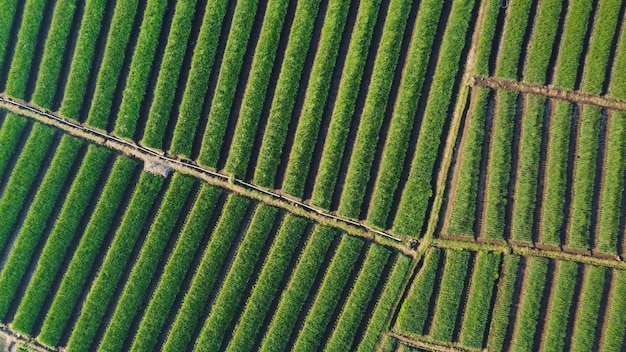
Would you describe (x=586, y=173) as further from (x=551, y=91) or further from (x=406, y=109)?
(x=406, y=109)

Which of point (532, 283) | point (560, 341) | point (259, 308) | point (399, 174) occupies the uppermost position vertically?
point (399, 174)

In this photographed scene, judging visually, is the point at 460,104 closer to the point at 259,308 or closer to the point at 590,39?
the point at 590,39

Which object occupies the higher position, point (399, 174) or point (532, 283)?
point (399, 174)

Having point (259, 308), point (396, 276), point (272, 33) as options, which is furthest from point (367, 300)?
point (272, 33)

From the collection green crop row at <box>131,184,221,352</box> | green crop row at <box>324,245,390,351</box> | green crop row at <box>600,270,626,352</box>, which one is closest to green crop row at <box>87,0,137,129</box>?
green crop row at <box>131,184,221,352</box>

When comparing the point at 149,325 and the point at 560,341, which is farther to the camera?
the point at 149,325

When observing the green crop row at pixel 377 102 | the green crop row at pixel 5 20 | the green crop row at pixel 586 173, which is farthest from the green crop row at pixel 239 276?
the green crop row at pixel 5 20
